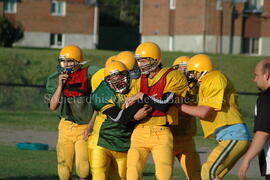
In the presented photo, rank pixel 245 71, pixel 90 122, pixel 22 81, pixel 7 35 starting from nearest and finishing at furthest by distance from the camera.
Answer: pixel 90 122
pixel 22 81
pixel 245 71
pixel 7 35

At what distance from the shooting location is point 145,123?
784 centimetres

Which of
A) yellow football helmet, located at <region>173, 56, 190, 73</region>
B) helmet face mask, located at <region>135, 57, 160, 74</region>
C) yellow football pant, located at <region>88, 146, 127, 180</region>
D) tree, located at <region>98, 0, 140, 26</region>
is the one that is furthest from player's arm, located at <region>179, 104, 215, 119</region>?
tree, located at <region>98, 0, 140, 26</region>

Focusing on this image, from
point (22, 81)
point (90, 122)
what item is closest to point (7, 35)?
point (22, 81)

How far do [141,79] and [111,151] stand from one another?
96 cm

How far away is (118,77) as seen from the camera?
795 centimetres

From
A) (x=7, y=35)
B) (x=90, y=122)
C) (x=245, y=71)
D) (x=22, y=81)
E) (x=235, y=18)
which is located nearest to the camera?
(x=90, y=122)

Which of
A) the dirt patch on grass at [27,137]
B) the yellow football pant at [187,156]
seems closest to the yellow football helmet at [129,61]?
the yellow football pant at [187,156]

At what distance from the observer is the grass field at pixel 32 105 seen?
11.7m

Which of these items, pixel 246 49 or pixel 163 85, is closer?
pixel 163 85

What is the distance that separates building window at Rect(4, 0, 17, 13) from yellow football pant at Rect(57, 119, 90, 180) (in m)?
47.5

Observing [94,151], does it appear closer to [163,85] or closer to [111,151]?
[111,151]

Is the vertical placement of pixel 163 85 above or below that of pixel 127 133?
above

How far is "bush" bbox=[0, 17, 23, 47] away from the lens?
4244cm

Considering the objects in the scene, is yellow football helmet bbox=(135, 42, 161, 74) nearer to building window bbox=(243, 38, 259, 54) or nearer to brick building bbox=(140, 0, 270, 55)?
brick building bbox=(140, 0, 270, 55)
